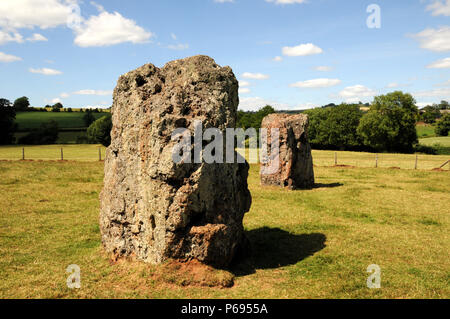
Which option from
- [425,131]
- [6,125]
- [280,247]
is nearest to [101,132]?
[6,125]

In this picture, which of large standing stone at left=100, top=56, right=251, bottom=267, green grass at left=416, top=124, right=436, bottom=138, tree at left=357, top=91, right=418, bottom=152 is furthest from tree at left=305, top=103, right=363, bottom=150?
large standing stone at left=100, top=56, right=251, bottom=267

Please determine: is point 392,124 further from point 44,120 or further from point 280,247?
point 44,120

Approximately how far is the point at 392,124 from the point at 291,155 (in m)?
53.4

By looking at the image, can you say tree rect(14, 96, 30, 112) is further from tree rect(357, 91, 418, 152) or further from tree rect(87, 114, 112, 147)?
tree rect(357, 91, 418, 152)

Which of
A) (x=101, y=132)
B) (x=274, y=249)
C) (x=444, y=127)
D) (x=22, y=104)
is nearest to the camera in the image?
(x=274, y=249)

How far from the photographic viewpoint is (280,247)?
1062 centimetres

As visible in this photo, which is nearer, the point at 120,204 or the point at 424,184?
the point at 120,204

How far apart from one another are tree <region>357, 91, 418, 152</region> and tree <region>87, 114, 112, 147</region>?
1896 inches

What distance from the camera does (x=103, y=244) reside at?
9852 millimetres

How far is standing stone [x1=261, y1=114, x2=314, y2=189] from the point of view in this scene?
2019 cm

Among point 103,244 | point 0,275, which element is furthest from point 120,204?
point 0,275

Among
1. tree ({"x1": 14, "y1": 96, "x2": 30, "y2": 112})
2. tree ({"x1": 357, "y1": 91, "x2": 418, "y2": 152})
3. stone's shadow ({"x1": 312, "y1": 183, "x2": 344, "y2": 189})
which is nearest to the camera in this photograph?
stone's shadow ({"x1": 312, "y1": 183, "x2": 344, "y2": 189})
